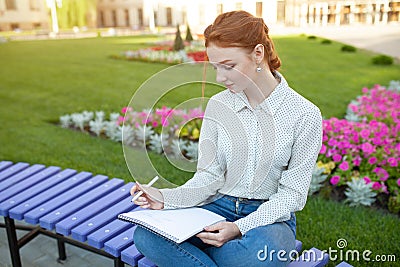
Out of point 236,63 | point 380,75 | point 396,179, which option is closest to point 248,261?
point 236,63

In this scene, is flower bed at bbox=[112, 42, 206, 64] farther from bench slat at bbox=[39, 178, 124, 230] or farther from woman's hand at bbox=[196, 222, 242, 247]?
woman's hand at bbox=[196, 222, 242, 247]

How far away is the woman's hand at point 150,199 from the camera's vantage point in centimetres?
176

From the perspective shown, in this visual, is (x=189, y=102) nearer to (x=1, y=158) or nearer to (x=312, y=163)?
(x=312, y=163)

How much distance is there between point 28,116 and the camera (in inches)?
231

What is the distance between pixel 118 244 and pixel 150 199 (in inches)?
9.5

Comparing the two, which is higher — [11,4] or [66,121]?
[11,4]

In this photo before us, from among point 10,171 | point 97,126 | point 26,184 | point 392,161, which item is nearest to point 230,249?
point 26,184

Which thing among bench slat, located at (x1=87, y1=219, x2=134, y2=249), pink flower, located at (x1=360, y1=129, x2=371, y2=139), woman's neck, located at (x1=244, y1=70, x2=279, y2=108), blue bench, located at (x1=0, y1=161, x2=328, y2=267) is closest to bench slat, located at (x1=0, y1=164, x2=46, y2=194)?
blue bench, located at (x1=0, y1=161, x2=328, y2=267)

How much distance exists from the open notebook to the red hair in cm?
63

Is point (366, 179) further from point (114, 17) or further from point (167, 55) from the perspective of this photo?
point (114, 17)

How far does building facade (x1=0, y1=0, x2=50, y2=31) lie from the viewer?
117 ft

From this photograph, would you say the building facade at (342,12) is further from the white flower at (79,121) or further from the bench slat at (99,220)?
the bench slat at (99,220)

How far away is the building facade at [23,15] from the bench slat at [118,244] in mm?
36048

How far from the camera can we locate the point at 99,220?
2.06m
